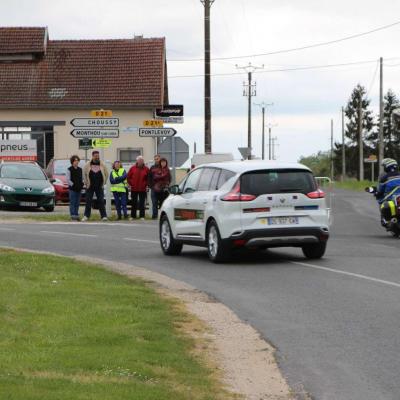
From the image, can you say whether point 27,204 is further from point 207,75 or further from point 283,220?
point 283,220

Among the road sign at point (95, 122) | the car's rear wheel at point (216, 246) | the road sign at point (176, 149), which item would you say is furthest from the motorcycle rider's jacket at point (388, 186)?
the road sign at point (176, 149)

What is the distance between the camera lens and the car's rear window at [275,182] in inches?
672

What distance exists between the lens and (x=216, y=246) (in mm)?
17250

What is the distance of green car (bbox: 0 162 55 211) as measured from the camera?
113 feet

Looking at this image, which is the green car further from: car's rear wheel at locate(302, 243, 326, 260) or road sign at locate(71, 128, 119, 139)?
car's rear wheel at locate(302, 243, 326, 260)

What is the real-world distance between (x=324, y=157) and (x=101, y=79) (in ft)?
455

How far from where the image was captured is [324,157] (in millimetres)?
198375

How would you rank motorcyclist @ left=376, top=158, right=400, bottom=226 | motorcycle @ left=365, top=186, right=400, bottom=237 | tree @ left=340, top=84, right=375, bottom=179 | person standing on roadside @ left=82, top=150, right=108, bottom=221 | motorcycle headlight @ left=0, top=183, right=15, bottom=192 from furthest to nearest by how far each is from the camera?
1. tree @ left=340, top=84, right=375, bottom=179
2. motorcycle headlight @ left=0, top=183, right=15, bottom=192
3. person standing on roadside @ left=82, top=150, right=108, bottom=221
4. motorcyclist @ left=376, top=158, right=400, bottom=226
5. motorcycle @ left=365, top=186, right=400, bottom=237

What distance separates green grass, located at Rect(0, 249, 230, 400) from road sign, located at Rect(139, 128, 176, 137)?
1842cm

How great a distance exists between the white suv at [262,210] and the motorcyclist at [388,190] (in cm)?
487

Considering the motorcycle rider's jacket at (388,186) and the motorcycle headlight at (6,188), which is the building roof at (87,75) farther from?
the motorcycle rider's jacket at (388,186)

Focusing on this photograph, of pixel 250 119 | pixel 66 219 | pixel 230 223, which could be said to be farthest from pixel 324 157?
pixel 230 223

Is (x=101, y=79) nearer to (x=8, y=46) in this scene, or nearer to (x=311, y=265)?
(x=8, y=46)

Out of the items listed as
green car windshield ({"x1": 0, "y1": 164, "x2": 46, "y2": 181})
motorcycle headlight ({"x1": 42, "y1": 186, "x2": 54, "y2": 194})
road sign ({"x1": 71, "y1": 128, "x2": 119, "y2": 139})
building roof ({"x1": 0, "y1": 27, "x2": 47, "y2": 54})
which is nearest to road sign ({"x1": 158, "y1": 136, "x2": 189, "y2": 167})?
road sign ({"x1": 71, "y1": 128, "x2": 119, "y2": 139})
